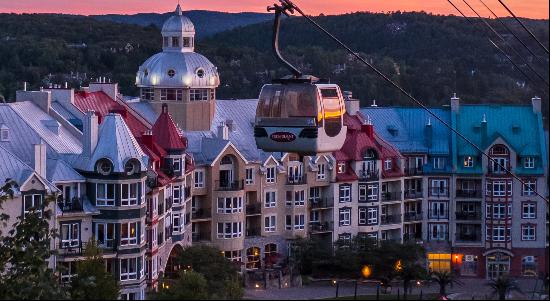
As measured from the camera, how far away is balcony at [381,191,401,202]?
7831 cm

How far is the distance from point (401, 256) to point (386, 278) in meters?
1.83

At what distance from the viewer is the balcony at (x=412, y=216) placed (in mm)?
79812

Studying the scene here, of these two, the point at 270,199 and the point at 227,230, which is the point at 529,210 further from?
the point at 227,230

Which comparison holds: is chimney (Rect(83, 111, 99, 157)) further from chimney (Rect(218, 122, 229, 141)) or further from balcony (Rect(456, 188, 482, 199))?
balcony (Rect(456, 188, 482, 199))

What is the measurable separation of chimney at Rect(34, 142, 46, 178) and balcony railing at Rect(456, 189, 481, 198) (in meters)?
30.4

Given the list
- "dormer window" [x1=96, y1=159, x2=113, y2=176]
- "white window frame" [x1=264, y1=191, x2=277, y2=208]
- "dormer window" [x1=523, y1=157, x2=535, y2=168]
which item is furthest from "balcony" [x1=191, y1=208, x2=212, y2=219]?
"dormer window" [x1=523, y1=157, x2=535, y2=168]

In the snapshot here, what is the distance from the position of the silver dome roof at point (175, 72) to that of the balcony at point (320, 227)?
8.77 meters

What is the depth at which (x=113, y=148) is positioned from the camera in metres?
56.5

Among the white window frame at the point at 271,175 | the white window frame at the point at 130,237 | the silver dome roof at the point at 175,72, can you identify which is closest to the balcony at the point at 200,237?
the white window frame at the point at 271,175

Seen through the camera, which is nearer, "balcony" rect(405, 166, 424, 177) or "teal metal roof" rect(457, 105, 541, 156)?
Result: "teal metal roof" rect(457, 105, 541, 156)

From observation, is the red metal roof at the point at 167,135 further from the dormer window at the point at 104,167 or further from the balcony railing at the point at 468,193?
the balcony railing at the point at 468,193

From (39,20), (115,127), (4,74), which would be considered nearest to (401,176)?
(115,127)

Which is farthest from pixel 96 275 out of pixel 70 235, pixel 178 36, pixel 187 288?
pixel 178 36

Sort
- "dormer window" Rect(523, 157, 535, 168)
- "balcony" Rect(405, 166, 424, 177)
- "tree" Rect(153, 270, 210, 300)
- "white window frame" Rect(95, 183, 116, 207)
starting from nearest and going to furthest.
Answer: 1. "tree" Rect(153, 270, 210, 300)
2. "white window frame" Rect(95, 183, 116, 207)
3. "dormer window" Rect(523, 157, 535, 168)
4. "balcony" Rect(405, 166, 424, 177)
